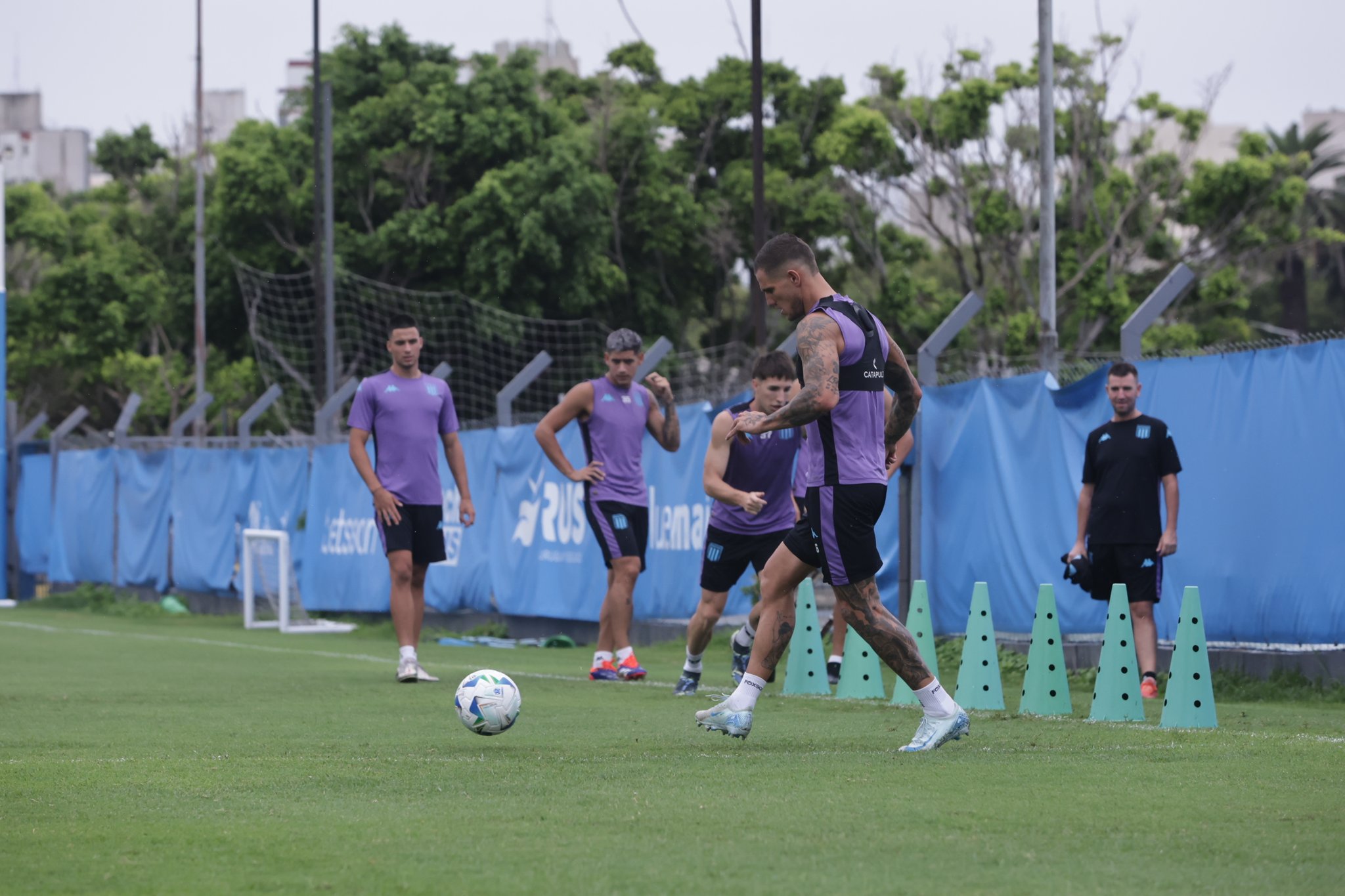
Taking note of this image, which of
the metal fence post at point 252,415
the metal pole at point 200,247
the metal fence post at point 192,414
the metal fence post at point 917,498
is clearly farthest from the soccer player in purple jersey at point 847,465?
the metal pole at point 200,247

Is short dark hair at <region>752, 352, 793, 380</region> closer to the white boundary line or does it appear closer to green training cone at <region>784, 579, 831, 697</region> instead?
green training cone at <region>784, 579, 831, 697</region>

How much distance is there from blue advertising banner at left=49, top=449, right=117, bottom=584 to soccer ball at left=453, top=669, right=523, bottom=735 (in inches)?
739

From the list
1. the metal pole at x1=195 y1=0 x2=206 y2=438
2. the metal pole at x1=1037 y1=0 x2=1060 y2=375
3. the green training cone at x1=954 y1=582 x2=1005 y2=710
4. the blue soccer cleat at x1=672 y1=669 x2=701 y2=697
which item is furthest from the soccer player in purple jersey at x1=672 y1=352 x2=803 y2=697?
the metal pole at x1=195 y1=0 x2=206 y2=438

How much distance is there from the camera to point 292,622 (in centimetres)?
1825

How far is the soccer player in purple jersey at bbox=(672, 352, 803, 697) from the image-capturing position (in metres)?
8.98

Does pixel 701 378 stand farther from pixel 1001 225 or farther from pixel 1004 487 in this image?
pixel 1004 487

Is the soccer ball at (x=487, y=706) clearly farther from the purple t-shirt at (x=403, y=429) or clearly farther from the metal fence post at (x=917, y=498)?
the metal fence post at (x=917, y=498)

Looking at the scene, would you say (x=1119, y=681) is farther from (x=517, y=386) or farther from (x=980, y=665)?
(x=517, y=386)

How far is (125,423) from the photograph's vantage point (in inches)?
921

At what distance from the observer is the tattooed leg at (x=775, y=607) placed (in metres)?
6.62

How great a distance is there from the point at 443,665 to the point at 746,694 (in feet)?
19.5

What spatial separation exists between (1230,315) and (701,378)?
669 inches

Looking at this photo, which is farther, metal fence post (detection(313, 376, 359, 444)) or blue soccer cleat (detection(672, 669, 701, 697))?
metal fence post (detection(313, 376, 359, 444))

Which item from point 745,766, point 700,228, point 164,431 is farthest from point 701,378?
point 164,431
